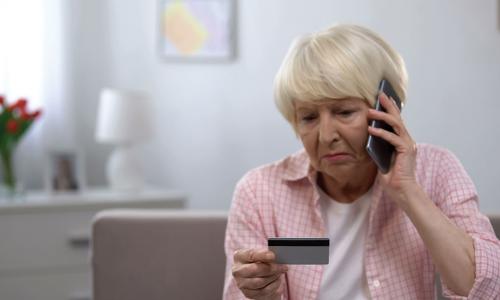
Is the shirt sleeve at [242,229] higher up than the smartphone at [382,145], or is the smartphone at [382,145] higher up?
the smartphone at [382,145]

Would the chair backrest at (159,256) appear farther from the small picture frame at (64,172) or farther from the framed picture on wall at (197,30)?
the framed picture on wall at (197,30)

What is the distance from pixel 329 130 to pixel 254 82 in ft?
5.44

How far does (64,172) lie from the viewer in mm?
3197

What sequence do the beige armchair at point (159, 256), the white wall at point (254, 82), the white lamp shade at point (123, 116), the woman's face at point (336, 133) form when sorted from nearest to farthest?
the woman's face at point (336, 133)
the beige armchair at point (159, 256)
the white wall at point (254, 82)
the white lamp shade at point (123, 116)

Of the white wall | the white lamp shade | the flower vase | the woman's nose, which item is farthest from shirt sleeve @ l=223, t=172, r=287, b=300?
the flower vase

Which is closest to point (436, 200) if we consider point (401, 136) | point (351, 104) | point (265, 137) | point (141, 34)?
point (401, 136)

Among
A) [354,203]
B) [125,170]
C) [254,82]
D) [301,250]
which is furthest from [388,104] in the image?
[125,170]

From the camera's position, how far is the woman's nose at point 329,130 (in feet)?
4.85

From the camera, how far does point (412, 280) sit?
1.52 meters

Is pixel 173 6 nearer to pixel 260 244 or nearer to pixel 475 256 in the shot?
pixel 260 244

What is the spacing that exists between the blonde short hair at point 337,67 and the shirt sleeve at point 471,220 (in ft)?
0.62

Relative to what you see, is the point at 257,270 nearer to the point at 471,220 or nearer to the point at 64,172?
the point at 471,220

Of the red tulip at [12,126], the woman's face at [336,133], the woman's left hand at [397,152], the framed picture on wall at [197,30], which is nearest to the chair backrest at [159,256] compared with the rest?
the woman's face at [336,133]

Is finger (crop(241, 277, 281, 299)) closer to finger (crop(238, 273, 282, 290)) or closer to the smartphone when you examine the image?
finger (crop(238, 273, 282, 290))
